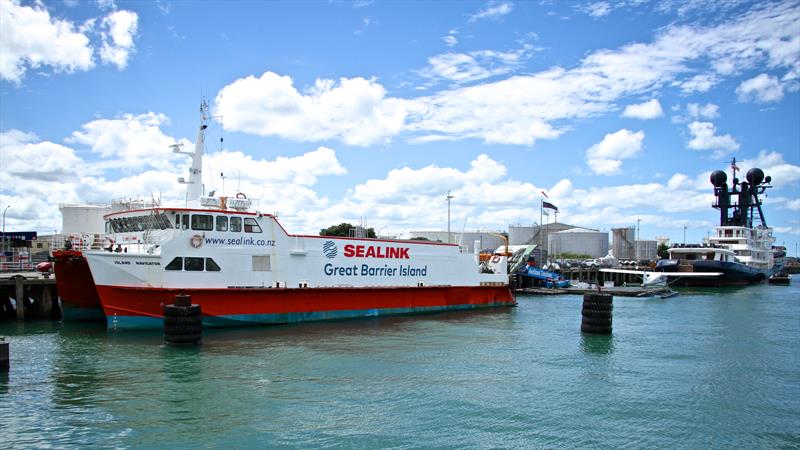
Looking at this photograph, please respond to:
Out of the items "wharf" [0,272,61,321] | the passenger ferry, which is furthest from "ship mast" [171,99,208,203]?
"wharf" [0,272,61,321]

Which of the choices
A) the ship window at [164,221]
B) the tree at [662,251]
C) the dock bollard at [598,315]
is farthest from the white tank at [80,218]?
the tree at [662,251]

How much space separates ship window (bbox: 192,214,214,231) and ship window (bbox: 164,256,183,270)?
1334mm

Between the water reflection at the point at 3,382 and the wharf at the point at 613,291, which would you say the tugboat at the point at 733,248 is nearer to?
the wharf at the point at 613,291

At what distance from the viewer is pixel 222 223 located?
23.3 m

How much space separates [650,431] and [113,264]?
18385 millimetres

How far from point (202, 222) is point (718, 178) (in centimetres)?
7363

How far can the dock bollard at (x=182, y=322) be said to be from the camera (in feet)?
63.1

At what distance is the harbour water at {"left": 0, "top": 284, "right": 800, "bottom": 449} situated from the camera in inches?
455

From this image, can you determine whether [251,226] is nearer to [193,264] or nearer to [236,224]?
[236,224]

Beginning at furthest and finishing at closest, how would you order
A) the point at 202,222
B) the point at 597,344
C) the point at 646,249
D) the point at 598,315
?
the point at 646,249
the point at 598,315
the point at 202,222
the point at 597,344

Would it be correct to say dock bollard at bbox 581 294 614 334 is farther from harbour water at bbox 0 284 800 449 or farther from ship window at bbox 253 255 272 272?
ship window at bbox 253 255 272 272

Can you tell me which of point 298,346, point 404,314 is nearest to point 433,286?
point 404,314

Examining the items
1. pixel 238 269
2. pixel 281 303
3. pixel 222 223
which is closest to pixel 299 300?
pixel 281 303

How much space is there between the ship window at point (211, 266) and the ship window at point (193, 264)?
24 centimetres
